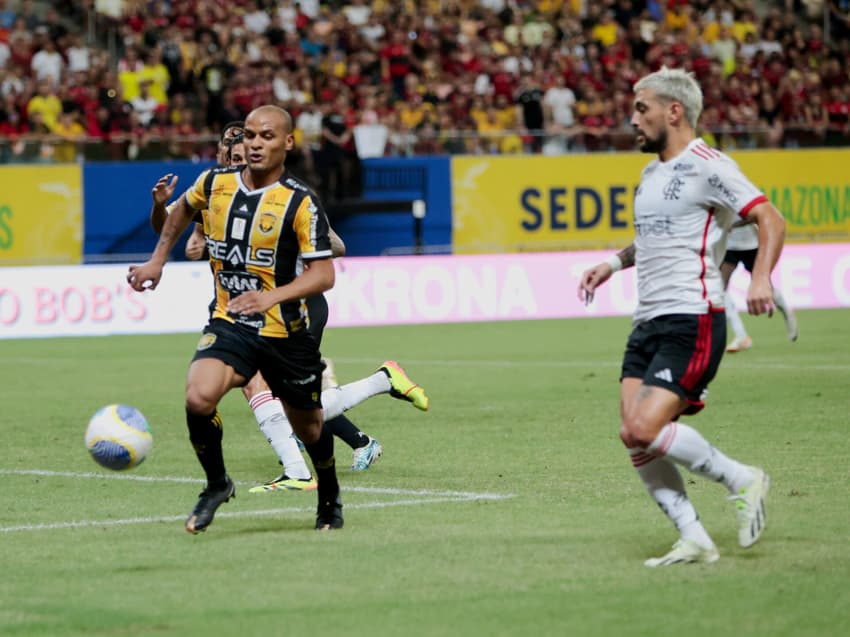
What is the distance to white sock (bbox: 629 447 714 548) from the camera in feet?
23.4

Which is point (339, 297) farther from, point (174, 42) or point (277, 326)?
point (277, 326)

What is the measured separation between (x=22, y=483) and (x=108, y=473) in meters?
0.65

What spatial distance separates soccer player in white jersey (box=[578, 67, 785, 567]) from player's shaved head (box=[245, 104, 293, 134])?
5.78 ft

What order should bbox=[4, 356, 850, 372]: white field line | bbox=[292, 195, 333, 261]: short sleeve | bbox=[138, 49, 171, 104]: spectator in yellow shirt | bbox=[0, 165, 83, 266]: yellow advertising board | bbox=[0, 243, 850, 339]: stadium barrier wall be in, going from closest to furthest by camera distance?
bbox=[292, 195, 333, 261]: short sleeve, bbox=[4, 356, 850, 372]: white field line, bbox=[0, 243, 850, 339]: stadium barrier wall, bbox=[0, 165, 83, 266]: yellow advertising board, bbox=[138, 49, 171, 104]: spectator in yellow shirt

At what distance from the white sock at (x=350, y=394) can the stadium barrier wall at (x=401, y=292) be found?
40.1 feet

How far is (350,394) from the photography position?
1051cm

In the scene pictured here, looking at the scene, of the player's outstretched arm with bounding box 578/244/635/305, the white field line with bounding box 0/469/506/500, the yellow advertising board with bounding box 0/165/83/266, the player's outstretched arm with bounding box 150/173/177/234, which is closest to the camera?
the player's outstretched arm with bounding box 578/244/635/305

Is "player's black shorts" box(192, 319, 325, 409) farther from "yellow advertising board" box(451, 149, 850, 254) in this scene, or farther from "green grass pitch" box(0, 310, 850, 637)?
"yellow advertising board" box(451, 149, 850, 254)

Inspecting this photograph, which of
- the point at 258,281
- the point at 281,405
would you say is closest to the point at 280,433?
the point at 281,405

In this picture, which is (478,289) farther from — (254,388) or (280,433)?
(280,433)

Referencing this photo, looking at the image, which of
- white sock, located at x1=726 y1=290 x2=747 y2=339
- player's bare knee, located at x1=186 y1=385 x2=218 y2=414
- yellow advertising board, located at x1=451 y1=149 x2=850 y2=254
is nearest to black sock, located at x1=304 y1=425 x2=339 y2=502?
player's bare knee, located at x1=186 y1=385 x2=218 y2=414

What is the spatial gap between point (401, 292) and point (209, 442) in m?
16.7

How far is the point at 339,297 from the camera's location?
24.2 meters

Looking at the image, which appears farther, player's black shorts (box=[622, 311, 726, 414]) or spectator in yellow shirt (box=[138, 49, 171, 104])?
spectator in yellow shirt (box=[138, 49, 171, 104])
